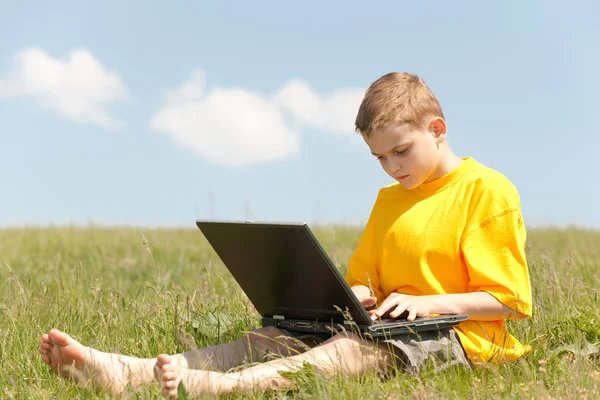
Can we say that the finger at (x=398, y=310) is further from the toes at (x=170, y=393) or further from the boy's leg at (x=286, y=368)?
the toes at (x=170, y=393)

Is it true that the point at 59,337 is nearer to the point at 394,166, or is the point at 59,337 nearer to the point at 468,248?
the point at 394,166

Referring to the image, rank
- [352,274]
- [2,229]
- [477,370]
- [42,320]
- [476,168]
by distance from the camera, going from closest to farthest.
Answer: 1. [477,370]
2. [476,168]
3. [352,274]
4. [42,320]
5. [2,229]

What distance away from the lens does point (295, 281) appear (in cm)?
349

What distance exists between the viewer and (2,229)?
39.4 feet

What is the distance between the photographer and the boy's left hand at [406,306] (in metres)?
3.34

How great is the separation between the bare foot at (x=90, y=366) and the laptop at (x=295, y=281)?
0.71m

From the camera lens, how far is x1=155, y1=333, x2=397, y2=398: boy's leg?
122 inches

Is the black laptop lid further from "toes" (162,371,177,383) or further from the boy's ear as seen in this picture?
the boy's ear

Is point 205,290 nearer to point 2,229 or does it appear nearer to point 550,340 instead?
point 550,340

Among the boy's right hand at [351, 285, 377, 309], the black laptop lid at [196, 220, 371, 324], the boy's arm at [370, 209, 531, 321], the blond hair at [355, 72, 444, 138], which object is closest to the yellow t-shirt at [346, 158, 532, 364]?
the boy's arm at [370, 209, 531, 321]

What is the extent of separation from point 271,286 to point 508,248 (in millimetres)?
1197

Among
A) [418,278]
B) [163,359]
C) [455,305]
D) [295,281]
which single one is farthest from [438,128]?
[163,359]

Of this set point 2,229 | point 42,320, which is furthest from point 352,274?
point 2,229

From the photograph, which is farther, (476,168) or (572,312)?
(572,312)
